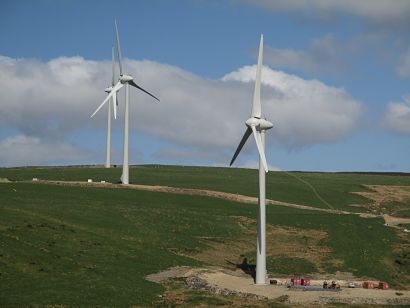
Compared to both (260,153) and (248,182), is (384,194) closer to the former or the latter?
(248,182)

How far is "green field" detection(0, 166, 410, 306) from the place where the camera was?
49250mm

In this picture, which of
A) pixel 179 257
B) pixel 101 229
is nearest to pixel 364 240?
pixel 179 257

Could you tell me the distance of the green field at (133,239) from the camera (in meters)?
49.2

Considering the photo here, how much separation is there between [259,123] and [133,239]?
1993 centimetres

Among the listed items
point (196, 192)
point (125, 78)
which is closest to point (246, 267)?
point (196, 192)

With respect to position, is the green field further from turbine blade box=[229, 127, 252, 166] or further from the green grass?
turbine blade box=[229, 127, 252, 166]

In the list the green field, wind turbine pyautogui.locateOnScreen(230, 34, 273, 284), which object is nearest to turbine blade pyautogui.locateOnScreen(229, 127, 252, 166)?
wind turbine pyautogui.locateOnScreen(230, 34, 273, 284)

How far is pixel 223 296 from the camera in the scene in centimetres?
5097

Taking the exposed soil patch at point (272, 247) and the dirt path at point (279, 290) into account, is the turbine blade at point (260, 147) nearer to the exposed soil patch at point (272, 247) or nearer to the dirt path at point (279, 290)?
the dirt path at point (279, 290)

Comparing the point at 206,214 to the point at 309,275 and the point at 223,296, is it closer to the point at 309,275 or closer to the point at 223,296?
the point at 309,275

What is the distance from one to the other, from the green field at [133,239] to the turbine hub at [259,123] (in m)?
14.5

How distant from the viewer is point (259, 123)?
57781mm

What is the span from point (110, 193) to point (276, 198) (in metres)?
27.6

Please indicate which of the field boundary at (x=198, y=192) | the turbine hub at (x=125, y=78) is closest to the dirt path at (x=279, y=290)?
the field boundary at (x=198, y=192)
